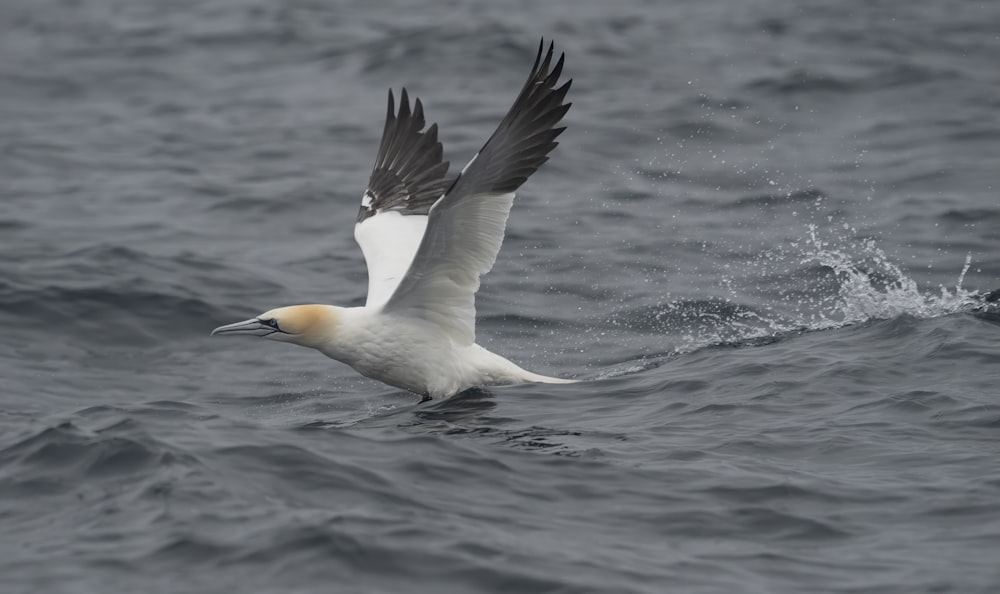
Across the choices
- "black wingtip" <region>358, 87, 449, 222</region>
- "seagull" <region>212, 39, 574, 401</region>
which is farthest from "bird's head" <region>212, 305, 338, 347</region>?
"black wingtip" <region>358, 87, 449, 222</region>

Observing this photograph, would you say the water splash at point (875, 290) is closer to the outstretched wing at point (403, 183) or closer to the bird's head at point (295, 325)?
the outstretched wing at point (403, 183)

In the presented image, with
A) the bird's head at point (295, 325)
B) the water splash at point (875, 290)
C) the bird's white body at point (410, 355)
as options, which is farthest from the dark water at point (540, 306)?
the bird's head at point (295, 325)

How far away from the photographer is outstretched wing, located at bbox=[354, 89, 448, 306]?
31.1 feet

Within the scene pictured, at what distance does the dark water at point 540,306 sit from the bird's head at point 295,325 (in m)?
0.51

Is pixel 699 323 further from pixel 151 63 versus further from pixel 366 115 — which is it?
pixel 151 63

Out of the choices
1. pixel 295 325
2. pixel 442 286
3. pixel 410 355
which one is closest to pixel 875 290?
pixel 442 286

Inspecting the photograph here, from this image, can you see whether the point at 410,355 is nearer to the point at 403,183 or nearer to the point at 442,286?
the point at 442,286

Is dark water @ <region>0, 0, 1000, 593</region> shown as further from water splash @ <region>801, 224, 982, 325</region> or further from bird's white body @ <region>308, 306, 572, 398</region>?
bird's white body @ <region>308, 306, 572, 398</region>

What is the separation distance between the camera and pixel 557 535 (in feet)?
18.2

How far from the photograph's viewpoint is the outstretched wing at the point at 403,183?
9.48 m

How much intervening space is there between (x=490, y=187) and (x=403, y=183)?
258 centimetres

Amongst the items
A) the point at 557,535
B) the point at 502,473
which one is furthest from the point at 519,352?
the point at 557,535

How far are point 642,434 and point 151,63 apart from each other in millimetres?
13027

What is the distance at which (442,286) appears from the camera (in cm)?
795
